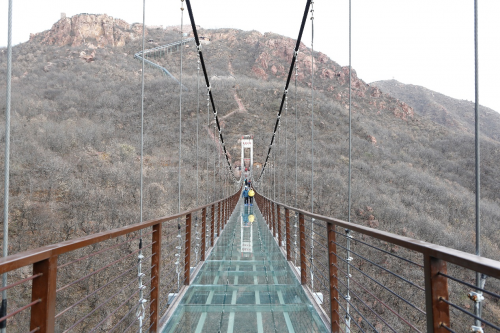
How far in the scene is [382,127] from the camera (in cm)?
3750

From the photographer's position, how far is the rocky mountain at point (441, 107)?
4822cm

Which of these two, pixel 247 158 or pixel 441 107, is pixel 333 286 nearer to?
pixel 247 158

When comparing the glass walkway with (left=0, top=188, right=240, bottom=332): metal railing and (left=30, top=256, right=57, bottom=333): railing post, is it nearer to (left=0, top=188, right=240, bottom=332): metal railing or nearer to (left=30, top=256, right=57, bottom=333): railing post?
(left=0, top=188, right=240, bottom=332): metal railing

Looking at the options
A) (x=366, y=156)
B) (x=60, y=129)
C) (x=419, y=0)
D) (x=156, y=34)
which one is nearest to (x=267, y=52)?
(x=156, y=34)

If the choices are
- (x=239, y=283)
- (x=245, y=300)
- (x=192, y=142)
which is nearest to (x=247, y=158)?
(x=192, y=142)

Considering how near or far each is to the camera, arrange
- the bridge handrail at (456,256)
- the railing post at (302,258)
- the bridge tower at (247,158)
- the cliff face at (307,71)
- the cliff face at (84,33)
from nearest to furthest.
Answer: the bridge handrail at (456,256) → the railing post at (302,258) → the bridge tower at (247,158) → the cliff face at (307,71) → the cliff face at (84,33)

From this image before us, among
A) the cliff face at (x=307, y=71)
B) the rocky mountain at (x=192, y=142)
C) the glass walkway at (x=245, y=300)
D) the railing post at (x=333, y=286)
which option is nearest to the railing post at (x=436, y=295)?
the railing post at (x=333, y=286)

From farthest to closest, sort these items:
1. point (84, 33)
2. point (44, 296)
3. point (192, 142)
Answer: point (84, 33)
point (192, 142)
point (44, 296)

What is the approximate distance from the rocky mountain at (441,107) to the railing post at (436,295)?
4371cm

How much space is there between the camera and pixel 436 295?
1.07m

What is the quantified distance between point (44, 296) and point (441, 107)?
69151 millimetres

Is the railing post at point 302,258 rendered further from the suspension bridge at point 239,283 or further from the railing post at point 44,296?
the railing post at point 44,296

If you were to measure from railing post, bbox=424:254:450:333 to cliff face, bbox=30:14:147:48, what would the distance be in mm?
55496

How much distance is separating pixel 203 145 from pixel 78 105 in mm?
13181
